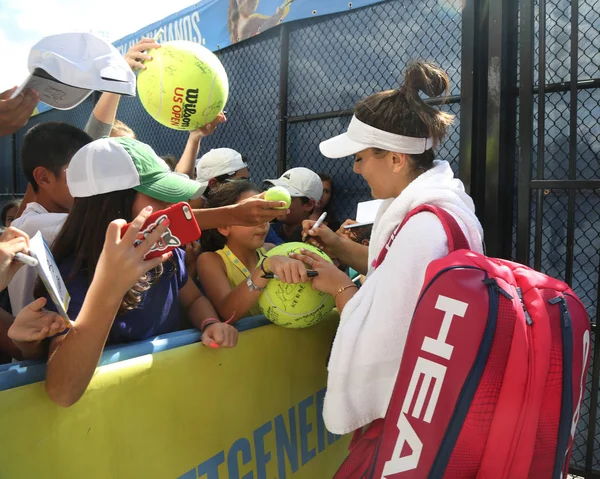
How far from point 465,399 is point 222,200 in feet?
5.70

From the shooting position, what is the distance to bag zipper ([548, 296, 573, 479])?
1.37 meters

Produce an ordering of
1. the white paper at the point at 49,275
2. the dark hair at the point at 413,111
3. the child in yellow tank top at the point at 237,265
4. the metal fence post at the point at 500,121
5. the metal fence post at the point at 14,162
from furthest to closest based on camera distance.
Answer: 1. the metal fence post at the point at 14,162
2. the metal fence post at the point at 500,121
3. the child in yellow tank top at the point at 237,265
4. the dark hair at the point at 413,111
5. the white paper at the point at 49,275

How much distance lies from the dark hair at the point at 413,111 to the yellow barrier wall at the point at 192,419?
0.95m

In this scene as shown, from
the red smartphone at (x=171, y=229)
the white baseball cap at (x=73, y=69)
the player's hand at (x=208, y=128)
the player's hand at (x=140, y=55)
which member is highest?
the player's hand at (x=140, y=55)

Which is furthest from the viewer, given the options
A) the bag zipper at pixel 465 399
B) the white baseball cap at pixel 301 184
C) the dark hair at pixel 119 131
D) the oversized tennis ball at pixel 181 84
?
the white baseball cap at pixel 301 184

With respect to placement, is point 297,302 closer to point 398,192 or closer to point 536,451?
point 398,192

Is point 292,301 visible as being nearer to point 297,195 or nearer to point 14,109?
point 14,109

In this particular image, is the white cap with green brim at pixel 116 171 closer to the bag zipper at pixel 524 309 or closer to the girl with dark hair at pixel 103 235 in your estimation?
the girl with dark hair at pixel 103 235

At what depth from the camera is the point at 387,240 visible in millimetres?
1805

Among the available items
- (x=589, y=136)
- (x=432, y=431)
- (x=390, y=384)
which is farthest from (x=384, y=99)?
(x=589, y=136)

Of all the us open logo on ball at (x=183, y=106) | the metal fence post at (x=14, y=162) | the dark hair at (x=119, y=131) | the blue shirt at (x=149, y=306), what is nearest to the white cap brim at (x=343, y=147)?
the blue shirt at (x=149, y=306)

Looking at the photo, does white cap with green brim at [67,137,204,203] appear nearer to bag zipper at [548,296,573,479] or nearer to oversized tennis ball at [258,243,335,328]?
oversized tennis ball at [258,243,335,328]

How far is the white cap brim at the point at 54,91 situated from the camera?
1922 mm

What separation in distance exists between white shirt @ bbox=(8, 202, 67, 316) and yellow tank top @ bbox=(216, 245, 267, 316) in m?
0.75
